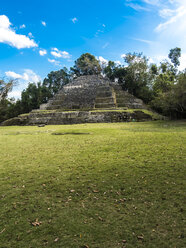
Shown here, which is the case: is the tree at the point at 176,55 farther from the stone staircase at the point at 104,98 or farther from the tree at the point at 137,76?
the stone staircase at the point at 104,98

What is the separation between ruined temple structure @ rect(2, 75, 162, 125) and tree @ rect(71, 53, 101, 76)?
8.95 metres

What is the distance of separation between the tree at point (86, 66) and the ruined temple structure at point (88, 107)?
8.95 metres

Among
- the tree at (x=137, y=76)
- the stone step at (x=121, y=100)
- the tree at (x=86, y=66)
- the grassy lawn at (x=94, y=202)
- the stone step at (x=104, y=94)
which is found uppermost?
the tree at (x=86, y=66)

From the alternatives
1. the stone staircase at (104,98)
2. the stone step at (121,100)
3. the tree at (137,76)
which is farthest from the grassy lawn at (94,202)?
the tree at (137,76)

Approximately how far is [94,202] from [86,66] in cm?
5375

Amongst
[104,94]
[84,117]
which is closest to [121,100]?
[104,94]

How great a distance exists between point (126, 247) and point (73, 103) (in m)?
30.3

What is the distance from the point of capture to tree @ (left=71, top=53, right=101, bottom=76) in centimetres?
5175

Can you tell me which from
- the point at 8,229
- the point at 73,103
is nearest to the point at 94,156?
the point at 8,229

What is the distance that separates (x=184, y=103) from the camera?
53.3 feet

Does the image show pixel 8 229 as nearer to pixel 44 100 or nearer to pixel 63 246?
pixel 63 246

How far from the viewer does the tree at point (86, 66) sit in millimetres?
51750

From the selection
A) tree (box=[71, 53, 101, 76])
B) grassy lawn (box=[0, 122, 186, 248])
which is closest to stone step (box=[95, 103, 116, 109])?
grassy lawn (box=[0, 122, 186, 248])

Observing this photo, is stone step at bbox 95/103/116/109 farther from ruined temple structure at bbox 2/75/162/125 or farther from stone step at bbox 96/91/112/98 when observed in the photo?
stone step at bbox 96/91/112/98
